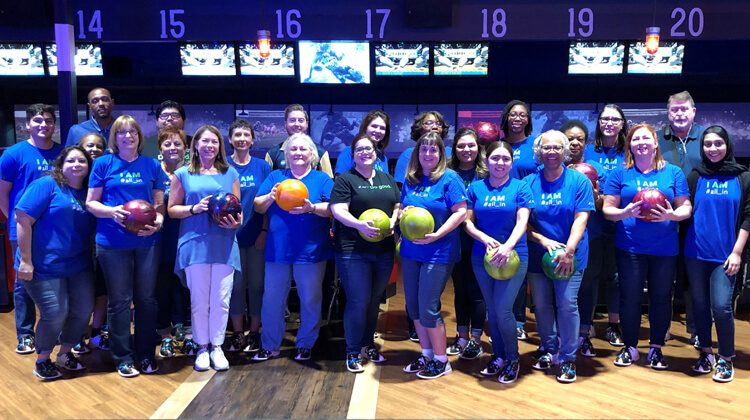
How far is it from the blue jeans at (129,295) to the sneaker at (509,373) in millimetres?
2157

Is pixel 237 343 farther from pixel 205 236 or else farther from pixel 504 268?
pixel 504 268

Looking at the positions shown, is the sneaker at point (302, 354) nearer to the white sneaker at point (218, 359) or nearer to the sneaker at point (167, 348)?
the white sneaker at point (218, 359)

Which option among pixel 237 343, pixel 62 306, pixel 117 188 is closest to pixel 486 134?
pixel 237 343

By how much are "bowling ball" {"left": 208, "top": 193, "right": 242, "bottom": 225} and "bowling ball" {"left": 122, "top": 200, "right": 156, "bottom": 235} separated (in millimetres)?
337

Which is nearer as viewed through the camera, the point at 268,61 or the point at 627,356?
the point at 627,356

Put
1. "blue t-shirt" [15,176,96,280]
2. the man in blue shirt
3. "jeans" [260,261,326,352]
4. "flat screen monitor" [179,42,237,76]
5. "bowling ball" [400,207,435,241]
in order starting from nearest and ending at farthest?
"bowling ball" [400,207,435,241] → "blue t-shirt" [15,176,96,280] → "jeans" [260,261,326,352] → the man in blue shirt → "flat screen monitor" [179,42,237,76]

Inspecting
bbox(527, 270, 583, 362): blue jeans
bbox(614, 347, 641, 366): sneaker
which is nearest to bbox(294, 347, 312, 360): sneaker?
bbox(527, 270, 583, 362): blue jeans

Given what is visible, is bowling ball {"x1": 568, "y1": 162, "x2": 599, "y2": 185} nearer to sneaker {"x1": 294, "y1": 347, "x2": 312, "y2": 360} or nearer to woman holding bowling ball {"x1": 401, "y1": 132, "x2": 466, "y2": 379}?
woman holding bowling ball {"x1": 401, "y1": 132, "x2": 466, "y2": 379}

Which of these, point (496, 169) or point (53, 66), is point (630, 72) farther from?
point (53, 66)

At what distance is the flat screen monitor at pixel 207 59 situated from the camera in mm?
7809

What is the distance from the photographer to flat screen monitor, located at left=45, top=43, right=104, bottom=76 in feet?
26.4

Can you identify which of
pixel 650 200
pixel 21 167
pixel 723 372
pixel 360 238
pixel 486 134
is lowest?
pixel 723 372

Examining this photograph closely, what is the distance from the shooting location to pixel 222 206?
353 centimetres

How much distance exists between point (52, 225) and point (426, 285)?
2189mm
